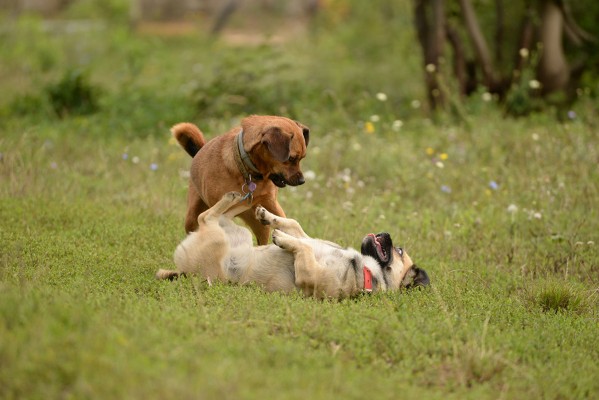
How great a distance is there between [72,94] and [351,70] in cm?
563

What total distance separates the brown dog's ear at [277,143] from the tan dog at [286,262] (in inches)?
16.3

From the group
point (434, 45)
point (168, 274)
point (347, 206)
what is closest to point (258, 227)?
point (168, 274)

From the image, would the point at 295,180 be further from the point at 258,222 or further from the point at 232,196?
the point at 258,222

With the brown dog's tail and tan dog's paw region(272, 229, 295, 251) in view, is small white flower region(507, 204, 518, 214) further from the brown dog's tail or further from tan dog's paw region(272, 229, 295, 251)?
the brown dog's tail

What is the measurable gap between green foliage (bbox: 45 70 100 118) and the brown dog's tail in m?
5.50

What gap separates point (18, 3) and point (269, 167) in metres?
19.4

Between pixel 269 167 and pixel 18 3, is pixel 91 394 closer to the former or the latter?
pixel 269 167

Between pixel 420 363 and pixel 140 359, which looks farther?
pixel 420 363

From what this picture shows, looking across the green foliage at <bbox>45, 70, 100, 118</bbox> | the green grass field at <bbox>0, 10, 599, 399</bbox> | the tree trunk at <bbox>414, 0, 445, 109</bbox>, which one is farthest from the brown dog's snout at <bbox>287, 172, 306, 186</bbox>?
the green foliage at <bbox>45, 70, 100, 118</bbox>

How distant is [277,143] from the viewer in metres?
5.73

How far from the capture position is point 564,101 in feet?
39.0

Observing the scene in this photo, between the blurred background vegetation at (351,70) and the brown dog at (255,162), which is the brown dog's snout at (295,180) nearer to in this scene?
the brown dog at (255,162)

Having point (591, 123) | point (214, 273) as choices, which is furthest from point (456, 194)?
point (214, 273)

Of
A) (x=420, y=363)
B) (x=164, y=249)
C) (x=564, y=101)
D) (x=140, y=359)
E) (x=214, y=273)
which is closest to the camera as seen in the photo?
(x=140, y=359)
